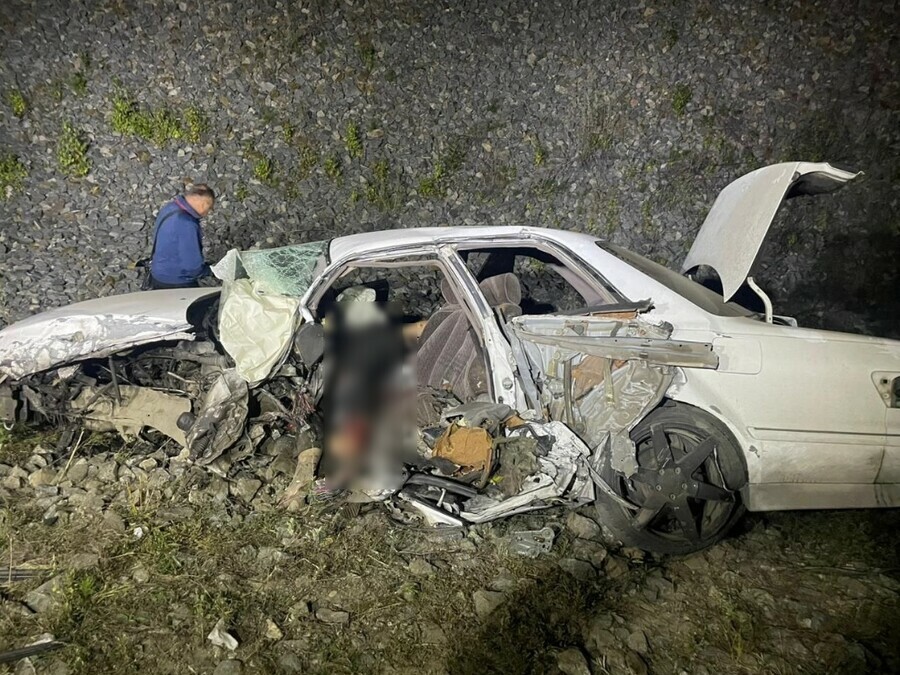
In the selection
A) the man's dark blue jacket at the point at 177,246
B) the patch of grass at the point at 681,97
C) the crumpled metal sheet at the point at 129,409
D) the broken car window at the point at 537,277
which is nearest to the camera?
the broken car window at the point at 537,277

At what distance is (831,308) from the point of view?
23.6 feet

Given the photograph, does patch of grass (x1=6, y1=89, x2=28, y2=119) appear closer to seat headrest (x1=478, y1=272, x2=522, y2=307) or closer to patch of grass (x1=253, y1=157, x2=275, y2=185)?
patch of grass (x1=253, y1=157, x2=275, y2=185)

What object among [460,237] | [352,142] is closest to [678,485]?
[460,237]

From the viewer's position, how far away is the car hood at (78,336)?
3.65 m

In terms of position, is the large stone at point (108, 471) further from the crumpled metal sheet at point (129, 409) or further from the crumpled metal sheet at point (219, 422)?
the crumpled metal sheet at point (219, 422)

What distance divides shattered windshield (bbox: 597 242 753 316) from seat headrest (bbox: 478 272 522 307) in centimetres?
57

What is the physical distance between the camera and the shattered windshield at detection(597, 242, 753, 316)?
319 cm

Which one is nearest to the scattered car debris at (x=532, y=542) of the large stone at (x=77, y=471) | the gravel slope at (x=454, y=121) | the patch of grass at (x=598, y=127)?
the large stone at (x=77, y=471)

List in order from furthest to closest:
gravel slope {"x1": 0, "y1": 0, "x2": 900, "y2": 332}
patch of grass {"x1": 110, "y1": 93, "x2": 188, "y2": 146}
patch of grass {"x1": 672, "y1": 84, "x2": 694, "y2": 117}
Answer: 1. patch of grass {"x1": 672, "y1": 84, "x2": 694, "y2": 117}
2. patch of grass {"x1": 110, "y1": 93, "x2": 188, "y2": 146}
3. gravel slope {"x1": 0, "y1": 0, "x2": 900, "y2": 332}

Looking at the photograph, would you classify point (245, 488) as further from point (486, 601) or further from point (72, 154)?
point (72, 154)

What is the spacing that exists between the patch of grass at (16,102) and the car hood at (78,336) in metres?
4.10

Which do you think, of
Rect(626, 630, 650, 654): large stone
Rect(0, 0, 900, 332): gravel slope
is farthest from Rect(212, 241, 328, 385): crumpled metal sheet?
Rect(0, 0, 900, 332): gravel slope

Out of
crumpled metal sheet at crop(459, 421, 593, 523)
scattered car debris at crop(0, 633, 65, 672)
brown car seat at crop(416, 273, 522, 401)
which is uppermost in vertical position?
brown car seat at crop(416, 273, 522, 401)

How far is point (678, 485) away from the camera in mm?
3020
